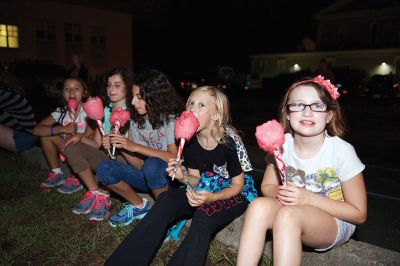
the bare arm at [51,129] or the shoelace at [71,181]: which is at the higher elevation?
the bare arm at [51,129]

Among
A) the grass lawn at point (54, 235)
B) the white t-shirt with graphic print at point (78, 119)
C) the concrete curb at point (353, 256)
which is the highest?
the white t-shirt with graphic print at point (78, 119)

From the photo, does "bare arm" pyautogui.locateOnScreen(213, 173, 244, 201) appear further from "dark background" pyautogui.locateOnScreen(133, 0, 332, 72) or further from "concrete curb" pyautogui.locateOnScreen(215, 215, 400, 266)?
"dark background" pyautogui.locateOnScreen(133, 0, 332, 72)

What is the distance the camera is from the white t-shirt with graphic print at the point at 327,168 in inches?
89.7

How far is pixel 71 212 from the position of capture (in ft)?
12.7

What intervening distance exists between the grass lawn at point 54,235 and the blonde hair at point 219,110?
3.20ft

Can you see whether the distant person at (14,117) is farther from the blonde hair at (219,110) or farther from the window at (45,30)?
the window at (45,30)

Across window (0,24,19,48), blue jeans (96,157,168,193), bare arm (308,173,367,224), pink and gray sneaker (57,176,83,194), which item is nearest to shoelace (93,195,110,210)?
blue jeans (96,157,168,193)

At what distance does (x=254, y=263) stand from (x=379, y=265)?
2.81 ft

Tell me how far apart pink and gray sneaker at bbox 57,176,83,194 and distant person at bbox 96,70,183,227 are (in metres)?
1.11

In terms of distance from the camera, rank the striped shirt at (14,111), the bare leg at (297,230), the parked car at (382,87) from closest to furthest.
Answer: the bare leg at (297,230), the striped shirt at (14,111), the parked car at (382,87)

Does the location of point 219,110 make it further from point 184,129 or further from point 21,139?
point 21,139

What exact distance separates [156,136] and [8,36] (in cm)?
2180

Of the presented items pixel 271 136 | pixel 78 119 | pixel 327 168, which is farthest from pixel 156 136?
pixel 327 168

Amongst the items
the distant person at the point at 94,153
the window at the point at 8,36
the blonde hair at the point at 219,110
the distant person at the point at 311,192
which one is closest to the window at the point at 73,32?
the window at the point at 8,36
